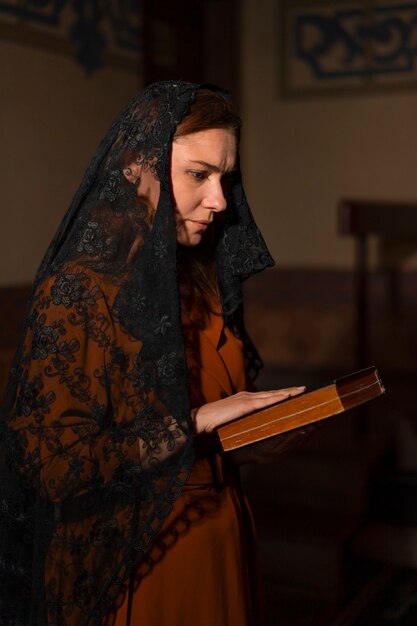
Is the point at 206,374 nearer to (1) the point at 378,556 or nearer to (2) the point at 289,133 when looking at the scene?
(1) the point at 378,556

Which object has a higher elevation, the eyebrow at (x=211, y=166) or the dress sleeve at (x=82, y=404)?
the eyebrow at (x=211, y=166)

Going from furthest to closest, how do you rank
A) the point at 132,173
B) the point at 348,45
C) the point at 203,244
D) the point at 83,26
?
1. the point at 348,45
2. the point at 83,26
3. the point at 203,244
4. the point at 132,173

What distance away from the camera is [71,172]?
4117 mm

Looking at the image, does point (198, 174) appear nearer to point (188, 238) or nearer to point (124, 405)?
point (188, 238)

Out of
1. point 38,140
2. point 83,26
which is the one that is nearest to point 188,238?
point 38,140

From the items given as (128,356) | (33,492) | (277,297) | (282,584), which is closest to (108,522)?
(33,492)

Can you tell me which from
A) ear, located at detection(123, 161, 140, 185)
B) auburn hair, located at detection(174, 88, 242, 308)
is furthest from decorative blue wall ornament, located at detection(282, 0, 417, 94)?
ear, located at detection(123, 161, 140, 185)

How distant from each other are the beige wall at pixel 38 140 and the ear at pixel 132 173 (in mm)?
2297

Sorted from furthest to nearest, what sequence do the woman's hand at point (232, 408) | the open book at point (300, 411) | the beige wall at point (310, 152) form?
the beige wall at point (310, 152), the woman's hand at point (232, 408), the open book at point (300, 411)

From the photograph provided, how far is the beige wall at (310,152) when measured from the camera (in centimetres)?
538

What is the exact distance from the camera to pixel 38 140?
389 centimetres

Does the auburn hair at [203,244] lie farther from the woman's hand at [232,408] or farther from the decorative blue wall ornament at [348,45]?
the decorative blue wall ornament at [348,45]

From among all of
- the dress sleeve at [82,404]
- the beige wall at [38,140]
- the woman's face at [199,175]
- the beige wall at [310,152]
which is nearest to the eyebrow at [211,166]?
the woman's face at [199,175]

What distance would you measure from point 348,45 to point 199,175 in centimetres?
425
